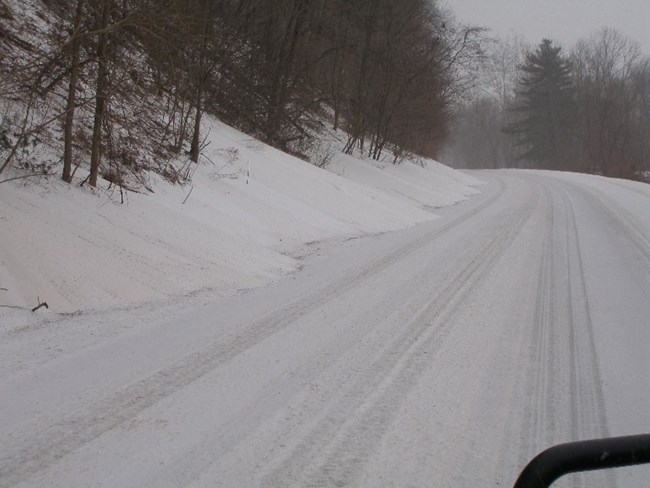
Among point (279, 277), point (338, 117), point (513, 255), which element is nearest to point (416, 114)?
point (338, 117)

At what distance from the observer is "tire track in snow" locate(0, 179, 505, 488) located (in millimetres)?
3045

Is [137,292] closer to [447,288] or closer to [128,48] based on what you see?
[447,288]

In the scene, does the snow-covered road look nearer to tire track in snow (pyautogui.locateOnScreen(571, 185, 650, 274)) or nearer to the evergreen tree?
tire track in snow (pyautogui.locateOnScreen(571, 185, 650, 274))

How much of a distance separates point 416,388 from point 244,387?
1.33m

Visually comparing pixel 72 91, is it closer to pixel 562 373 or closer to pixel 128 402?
pixel 128 402

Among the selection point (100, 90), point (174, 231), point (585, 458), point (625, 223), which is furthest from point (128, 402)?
point (625, 223)

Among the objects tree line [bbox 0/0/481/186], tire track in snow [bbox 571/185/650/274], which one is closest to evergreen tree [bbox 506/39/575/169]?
tree line [bbox 0/0/481/186]

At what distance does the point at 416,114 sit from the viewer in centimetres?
2491

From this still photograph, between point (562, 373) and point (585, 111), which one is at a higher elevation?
point (585, 111)

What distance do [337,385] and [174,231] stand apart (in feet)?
16.0

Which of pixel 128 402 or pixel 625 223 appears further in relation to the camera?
pixel 625 223

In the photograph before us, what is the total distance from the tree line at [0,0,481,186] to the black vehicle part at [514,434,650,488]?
6.49 m

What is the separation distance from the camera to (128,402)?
379cm

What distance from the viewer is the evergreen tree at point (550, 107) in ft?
195
